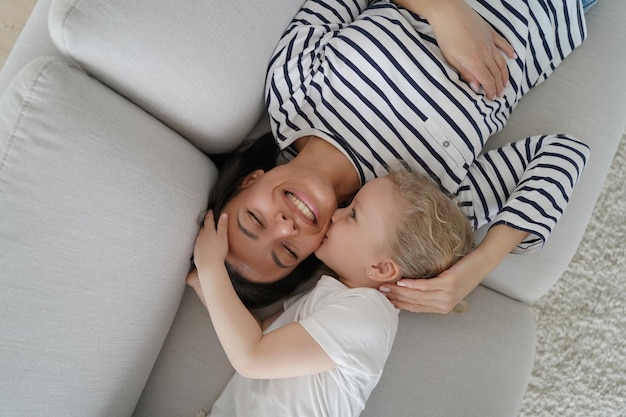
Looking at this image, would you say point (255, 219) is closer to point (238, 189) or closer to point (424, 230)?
point (238, 189)

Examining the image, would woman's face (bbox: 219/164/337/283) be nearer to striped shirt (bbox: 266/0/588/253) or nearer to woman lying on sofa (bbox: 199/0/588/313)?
woman lying on sofa (bbox: 199/0/588/313)

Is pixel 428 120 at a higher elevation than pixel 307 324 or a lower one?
higher

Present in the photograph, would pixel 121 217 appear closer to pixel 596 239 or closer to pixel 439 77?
pixel 439 77

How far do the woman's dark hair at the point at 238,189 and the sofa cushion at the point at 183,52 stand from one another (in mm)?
61

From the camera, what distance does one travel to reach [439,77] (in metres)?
1.09

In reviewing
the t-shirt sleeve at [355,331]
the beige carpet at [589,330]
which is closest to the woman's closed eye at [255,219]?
the t-shirt sleeve at [355,331]

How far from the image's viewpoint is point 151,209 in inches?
34.3

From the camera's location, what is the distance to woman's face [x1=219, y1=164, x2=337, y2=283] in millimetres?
976

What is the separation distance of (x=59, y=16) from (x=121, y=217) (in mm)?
354

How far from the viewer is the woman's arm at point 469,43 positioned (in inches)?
42.5

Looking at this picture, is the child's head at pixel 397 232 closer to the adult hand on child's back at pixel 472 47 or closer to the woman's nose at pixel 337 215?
the woman's nose at pixel 337 215

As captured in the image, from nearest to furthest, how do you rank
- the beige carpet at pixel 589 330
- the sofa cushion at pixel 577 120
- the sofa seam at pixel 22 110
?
1. the sofa seam at pixel 22 110
2. the sofa cushion at pixel 577 120
3. the beige carpet at pixel 589 330

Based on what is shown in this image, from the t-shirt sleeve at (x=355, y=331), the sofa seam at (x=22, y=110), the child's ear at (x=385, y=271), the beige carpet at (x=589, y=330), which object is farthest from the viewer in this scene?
the beige carpet at (x=589, y=330)

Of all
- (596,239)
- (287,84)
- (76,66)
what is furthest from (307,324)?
(596,239)
